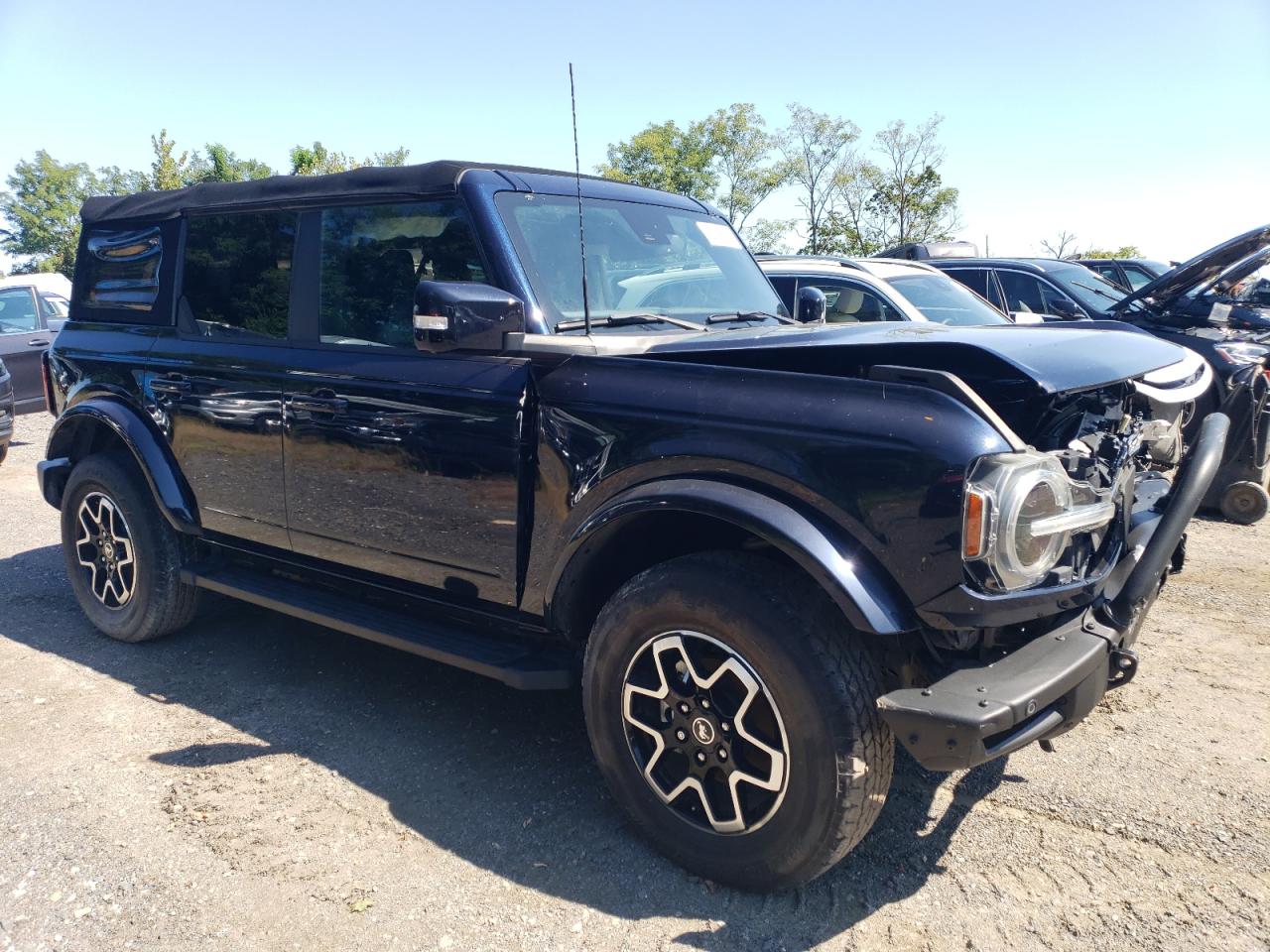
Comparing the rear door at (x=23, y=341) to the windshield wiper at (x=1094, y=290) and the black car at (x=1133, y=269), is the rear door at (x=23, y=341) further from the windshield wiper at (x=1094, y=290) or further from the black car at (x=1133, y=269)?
the black car at (x=1133, y=269)

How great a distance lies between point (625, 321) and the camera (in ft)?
10.9

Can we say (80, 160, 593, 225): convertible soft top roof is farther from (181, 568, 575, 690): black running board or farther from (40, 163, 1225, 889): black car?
(181, 568, 575, 690): black running board

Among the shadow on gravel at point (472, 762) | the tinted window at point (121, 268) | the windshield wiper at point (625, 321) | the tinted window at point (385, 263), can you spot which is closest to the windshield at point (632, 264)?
the windshield wiper at point (625, 321)

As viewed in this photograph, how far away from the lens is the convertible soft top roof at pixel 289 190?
132 inches

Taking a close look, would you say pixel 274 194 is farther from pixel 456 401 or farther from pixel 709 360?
pixel 709 360

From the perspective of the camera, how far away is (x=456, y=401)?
310 cm

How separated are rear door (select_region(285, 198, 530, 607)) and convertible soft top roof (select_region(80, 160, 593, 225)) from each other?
0.07 meters

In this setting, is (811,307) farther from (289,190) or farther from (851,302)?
(851,302)

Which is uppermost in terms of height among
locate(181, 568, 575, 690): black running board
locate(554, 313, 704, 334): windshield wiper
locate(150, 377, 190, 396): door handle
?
locate(554, 313, 704, 334): windshield wiper

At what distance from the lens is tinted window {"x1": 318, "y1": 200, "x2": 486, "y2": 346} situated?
3.32 meters

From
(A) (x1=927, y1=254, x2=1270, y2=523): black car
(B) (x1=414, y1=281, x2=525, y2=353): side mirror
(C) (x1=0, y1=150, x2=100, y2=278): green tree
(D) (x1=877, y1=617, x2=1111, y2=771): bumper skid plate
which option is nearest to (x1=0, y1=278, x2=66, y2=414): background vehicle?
(B) (x1=414, y1=281, x2=525, y2=353): side mirror

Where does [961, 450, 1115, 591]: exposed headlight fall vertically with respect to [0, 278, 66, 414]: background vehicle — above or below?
below

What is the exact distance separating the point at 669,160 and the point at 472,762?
112 ft

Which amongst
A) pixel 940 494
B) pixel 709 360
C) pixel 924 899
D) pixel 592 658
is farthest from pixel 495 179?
pixel 924 899
